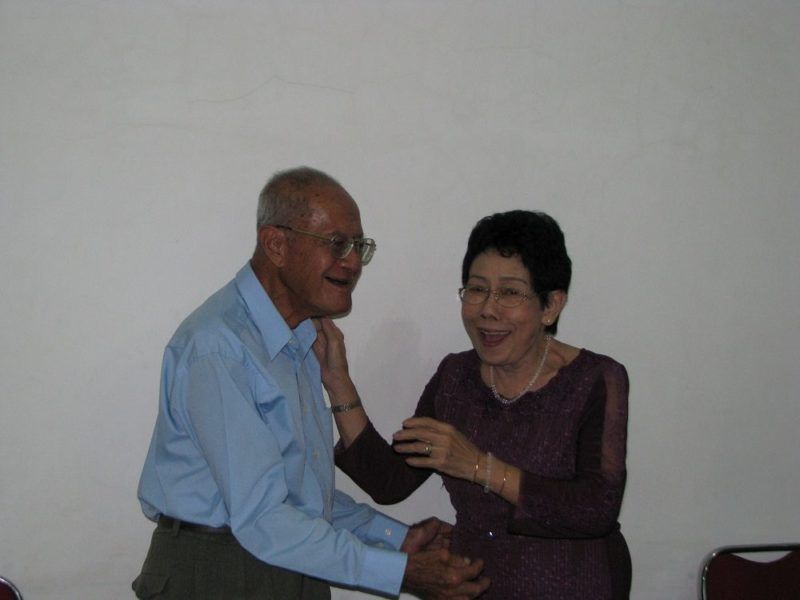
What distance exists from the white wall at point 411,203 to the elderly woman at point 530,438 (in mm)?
375

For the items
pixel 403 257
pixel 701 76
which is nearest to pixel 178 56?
pixel 403 257

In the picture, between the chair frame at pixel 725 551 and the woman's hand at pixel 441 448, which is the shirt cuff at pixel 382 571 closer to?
the woman's hand at pixel 441 448

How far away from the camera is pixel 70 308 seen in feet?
7.03

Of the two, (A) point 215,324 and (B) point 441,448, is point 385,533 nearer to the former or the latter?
(B) point 441,448

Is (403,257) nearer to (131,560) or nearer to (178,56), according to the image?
(178,56)

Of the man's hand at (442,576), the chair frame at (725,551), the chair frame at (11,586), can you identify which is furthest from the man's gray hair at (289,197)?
the chair frame at (725,551)

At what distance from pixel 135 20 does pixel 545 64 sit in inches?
48.5

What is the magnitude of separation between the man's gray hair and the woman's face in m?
0.47

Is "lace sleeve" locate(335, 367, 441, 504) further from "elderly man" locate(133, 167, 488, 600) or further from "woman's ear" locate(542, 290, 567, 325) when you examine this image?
"woman's ear" locate(542, 290, 567, 325)

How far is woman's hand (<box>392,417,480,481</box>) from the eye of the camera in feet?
6.06

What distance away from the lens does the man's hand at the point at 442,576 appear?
1788mm

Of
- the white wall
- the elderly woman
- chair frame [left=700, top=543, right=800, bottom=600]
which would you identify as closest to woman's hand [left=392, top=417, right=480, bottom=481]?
the elderly woman

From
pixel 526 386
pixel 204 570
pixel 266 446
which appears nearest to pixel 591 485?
pixel 526 386

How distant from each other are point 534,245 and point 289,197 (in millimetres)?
643
